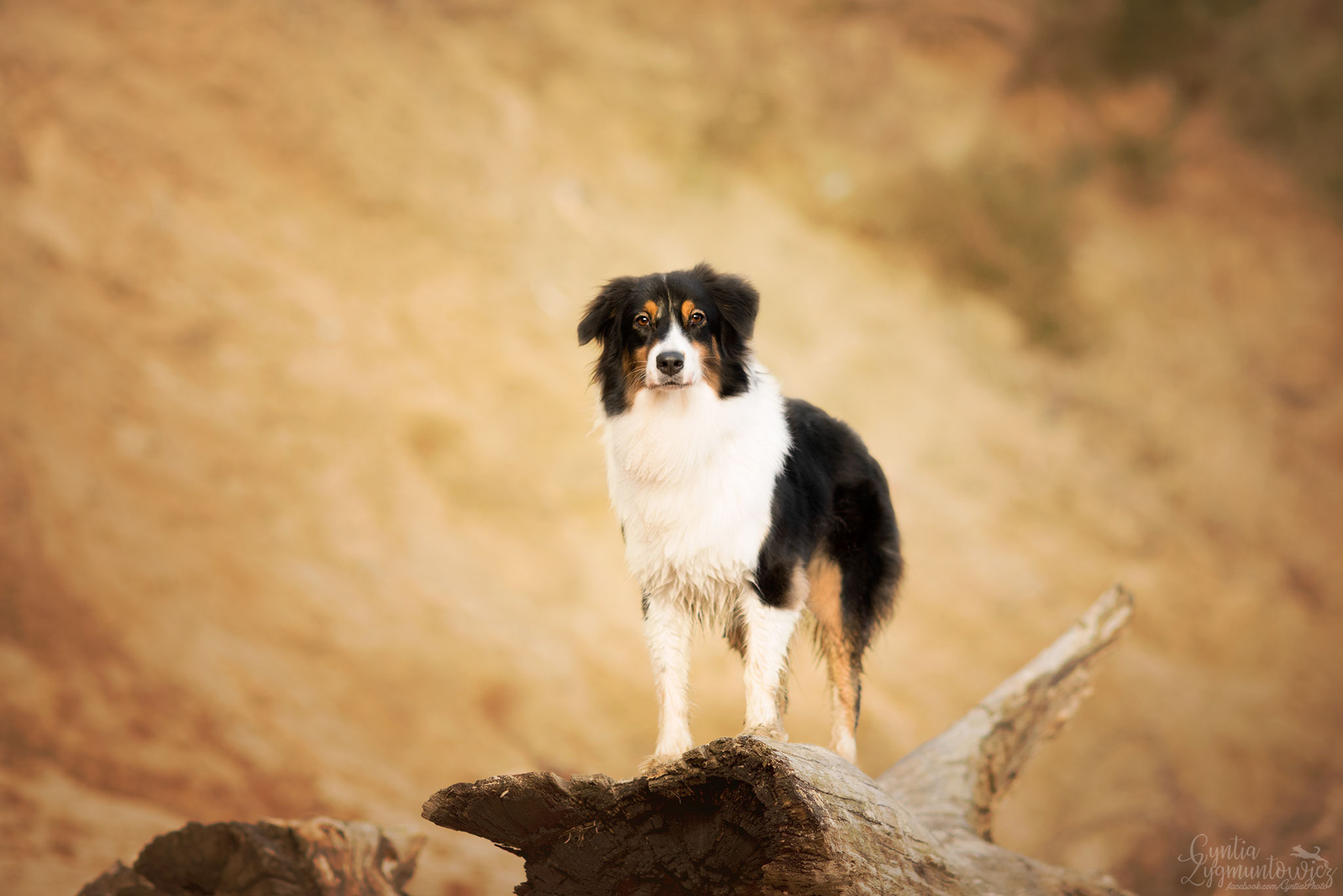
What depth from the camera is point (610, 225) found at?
8.73m

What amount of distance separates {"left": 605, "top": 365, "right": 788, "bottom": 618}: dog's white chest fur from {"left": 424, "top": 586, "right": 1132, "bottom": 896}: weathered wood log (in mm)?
708

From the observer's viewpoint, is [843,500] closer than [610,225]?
Yes

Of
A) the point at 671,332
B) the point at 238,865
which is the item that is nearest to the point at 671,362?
the point at 671,332

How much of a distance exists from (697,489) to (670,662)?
0.59m

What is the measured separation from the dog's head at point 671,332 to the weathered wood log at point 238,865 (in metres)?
2.02

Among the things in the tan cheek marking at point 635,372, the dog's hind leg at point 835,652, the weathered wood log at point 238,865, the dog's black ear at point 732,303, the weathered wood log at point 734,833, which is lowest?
the weathered wood log at point 734,833

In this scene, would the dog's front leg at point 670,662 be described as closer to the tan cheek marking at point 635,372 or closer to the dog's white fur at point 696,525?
the dog's white fur at point 696,525

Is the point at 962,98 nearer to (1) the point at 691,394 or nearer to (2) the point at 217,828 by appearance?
(1) the point at 691,394

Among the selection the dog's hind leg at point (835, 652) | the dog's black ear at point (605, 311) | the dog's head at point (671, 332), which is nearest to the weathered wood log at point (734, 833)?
the dog's hind leg at point (835, 652)

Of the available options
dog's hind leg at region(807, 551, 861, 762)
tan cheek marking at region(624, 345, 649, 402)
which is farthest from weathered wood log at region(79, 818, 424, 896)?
tan cheek marking at region(624, 345, 649, 402)

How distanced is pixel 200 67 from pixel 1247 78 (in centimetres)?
884

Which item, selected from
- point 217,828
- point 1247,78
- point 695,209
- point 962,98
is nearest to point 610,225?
point 695,209

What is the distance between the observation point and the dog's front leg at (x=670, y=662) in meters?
3.29

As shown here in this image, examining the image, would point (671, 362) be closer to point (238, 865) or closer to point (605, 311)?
point (605, 311)
